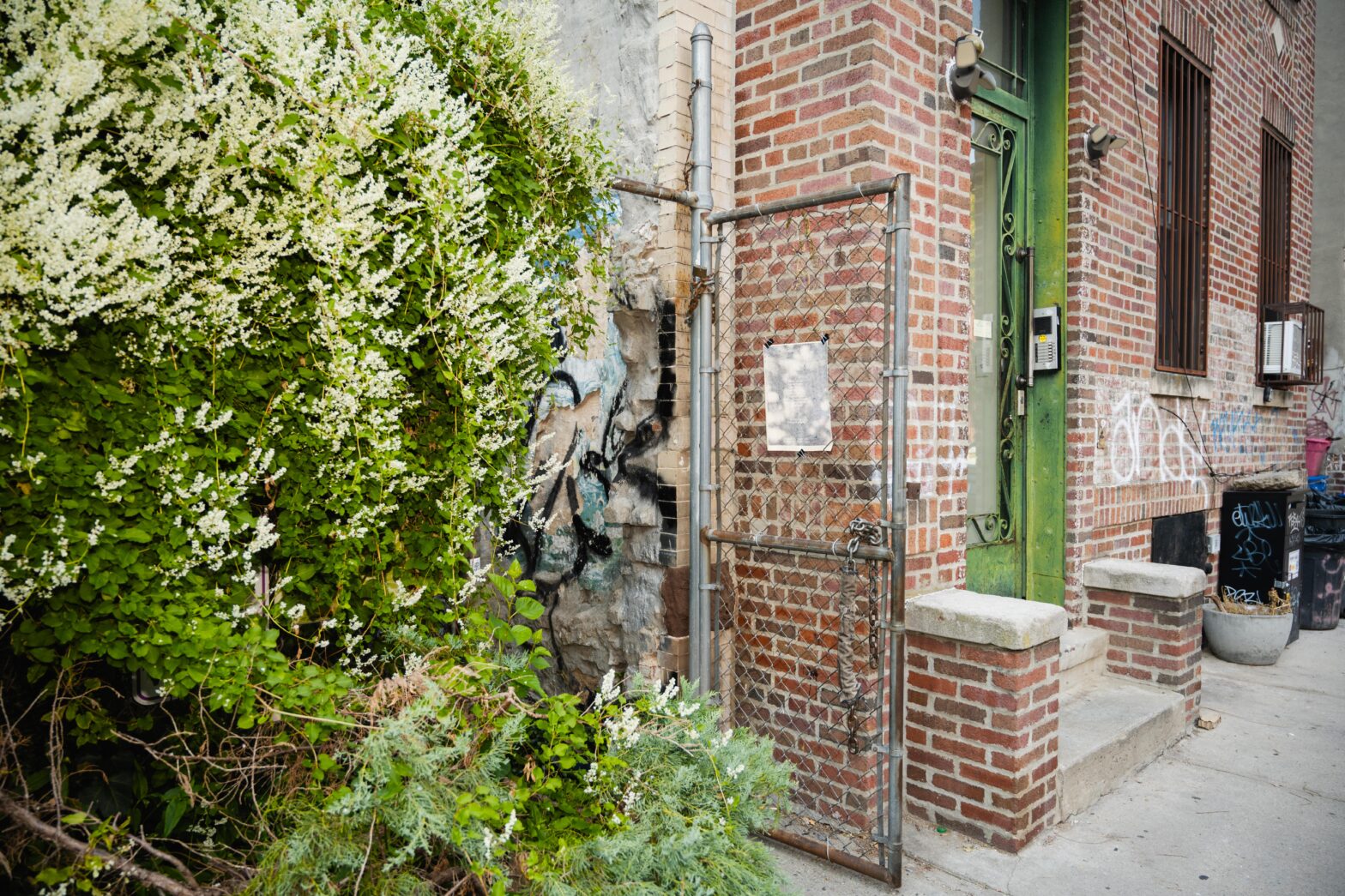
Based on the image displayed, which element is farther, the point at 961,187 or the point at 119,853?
the point at 961,187

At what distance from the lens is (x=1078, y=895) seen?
2990mm

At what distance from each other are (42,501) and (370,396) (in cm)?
79

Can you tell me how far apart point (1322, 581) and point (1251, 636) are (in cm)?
169

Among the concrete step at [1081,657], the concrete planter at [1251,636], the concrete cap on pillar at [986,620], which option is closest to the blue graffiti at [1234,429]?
the concrete planter at [1251,636]

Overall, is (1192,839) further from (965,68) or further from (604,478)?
(965,68)

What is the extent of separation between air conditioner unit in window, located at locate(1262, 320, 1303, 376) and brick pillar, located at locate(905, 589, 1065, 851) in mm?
5098

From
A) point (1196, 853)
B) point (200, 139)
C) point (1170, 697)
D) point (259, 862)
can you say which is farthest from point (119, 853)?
point (1170, 697)

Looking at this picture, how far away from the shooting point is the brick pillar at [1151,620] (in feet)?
15.0

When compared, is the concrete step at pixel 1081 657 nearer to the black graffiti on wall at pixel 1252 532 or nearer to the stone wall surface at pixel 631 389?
the stone wall surface at pixel 631 389

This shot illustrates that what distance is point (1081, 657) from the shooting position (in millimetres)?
4594

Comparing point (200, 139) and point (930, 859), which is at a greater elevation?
point (200, 139)

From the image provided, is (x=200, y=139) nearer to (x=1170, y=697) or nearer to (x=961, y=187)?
(x=961, y=187)

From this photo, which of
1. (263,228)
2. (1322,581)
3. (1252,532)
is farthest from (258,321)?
(1322,581)

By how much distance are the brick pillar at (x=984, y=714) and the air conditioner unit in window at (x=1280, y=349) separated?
510 centimetres
